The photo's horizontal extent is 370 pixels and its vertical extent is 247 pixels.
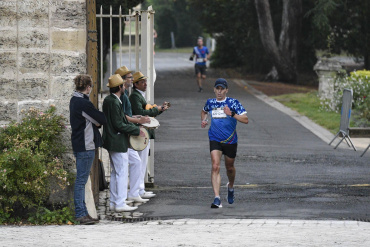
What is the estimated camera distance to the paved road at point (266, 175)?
11.0m

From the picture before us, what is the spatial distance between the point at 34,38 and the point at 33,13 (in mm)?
293

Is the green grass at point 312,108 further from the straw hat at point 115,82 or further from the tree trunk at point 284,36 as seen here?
the straw hat at point 115,82

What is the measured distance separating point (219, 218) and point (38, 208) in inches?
82.3

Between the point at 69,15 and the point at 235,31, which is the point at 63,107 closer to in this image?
the point at 69,15

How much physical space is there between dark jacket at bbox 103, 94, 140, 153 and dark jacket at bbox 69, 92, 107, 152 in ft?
2.42

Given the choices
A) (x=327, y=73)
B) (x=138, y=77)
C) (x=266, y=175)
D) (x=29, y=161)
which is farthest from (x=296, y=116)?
(x=29, y=161)

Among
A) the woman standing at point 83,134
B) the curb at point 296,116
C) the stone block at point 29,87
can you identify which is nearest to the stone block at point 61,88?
the stone block at point 29,87

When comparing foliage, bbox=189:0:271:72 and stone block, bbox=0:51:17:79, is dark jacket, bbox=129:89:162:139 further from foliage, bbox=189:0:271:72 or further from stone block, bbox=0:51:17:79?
foliage, bbox=189:0:271:72

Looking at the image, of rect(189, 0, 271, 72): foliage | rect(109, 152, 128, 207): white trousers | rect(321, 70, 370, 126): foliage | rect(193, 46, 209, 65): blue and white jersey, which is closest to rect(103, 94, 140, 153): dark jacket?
rect(109, 152, 128, 207): white trousers

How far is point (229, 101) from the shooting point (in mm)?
11211

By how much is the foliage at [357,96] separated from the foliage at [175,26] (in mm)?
49767

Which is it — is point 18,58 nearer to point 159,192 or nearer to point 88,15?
point 88,15

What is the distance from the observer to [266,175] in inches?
548

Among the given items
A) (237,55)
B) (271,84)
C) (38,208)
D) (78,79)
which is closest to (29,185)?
(38,208)
